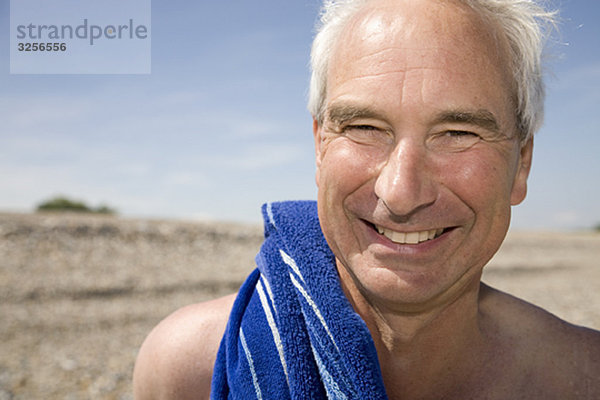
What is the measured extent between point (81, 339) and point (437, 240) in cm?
704

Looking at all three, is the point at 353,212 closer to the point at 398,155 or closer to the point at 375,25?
the point at 398,155

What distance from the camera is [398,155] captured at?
1.30 m

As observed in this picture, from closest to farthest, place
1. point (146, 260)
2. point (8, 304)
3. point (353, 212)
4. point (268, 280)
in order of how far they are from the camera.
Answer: point (353, 212) < point (268, 280) < point (8, 304) < point (146, 260)

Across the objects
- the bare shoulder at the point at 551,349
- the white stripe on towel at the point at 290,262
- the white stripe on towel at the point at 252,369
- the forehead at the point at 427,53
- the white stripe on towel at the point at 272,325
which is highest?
the forehead at the point at 427,53

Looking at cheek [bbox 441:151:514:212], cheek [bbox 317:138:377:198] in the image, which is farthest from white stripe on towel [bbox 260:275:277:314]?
cheek [bbox 441:151:514:212]

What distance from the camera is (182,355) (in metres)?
1.76

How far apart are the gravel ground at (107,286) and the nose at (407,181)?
4842mm

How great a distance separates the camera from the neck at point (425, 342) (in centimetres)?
155

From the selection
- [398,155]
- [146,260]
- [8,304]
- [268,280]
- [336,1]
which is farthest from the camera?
[146,260]

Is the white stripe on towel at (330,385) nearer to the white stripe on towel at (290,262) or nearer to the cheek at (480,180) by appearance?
the white stripe on towel at (290,262)

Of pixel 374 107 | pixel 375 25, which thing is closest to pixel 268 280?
pixel 374 107

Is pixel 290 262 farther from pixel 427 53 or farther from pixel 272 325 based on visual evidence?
pixel 427 53

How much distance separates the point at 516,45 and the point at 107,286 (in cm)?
903

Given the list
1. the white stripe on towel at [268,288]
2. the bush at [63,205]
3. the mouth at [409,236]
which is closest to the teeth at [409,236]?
the mouth at [409,236]
